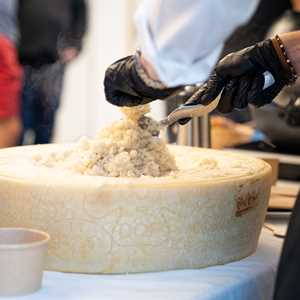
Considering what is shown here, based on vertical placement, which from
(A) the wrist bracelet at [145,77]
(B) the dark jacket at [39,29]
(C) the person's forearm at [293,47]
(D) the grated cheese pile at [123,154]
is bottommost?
(B) the dark jacket at [39,29]

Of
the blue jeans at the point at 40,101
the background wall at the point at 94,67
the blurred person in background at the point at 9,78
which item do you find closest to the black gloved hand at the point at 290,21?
the blurred person in background at the point at 9,78

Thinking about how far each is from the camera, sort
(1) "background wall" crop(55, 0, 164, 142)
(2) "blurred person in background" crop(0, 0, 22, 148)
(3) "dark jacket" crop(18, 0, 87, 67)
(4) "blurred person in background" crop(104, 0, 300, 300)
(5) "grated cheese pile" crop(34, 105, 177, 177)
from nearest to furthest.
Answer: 1. (4) "blurred person in background" crop(104, 0, 300, 300)
2. (5) "grated cheese pile" crop(34, 105, 177, 177)
3. (2) "blurred person in background" crop(0, 0, 22, 148)
4. (3) "dark jacket" crop(18, 0, 87, 67)
5. (1) "background wall" crop(55, 0, 164, 142)

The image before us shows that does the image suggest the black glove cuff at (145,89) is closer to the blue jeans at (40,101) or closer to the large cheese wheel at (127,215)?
the large cheese wheel at (127,215)

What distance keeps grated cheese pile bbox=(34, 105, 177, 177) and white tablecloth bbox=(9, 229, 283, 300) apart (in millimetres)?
160

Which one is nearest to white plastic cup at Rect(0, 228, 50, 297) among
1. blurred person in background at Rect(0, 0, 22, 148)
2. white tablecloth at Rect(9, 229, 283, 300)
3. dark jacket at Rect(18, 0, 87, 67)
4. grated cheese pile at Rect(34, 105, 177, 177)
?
white tablecloth at Rect(9, 229, 283, 300)

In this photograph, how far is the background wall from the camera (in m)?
4.45

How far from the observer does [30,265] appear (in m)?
0.96

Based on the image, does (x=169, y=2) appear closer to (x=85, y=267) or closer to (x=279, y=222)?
(x=85, y=267)

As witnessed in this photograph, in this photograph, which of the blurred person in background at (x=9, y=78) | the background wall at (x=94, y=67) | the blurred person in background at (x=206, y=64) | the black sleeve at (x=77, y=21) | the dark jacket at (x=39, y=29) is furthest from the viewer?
the background wall at (x=94, y=67)

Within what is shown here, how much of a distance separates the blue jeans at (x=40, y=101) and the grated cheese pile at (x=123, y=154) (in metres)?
2.41

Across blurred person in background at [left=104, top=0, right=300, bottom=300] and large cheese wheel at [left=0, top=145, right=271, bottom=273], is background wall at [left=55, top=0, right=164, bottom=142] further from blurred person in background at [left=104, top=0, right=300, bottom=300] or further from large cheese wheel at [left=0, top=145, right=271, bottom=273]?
large cheese wheel at [left=0, top=145, right=271, bottom=273]

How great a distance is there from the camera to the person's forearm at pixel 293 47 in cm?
122

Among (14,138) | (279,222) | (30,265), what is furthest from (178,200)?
(14,138)

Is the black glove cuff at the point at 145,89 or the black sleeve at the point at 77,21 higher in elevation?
the black glove cuff at the point at 145,89
